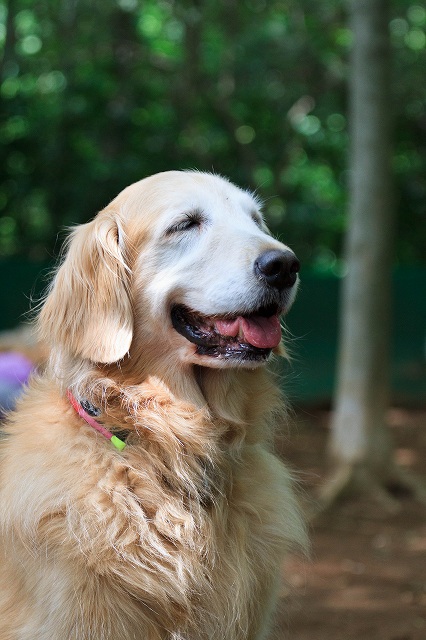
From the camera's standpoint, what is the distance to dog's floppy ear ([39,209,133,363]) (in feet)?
9.18

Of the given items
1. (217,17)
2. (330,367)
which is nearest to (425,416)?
(330,367)

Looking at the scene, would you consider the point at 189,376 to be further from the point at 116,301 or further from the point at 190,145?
the point at 190,145

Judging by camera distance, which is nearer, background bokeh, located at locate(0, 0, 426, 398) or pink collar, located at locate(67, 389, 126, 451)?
pink collar, located at locate(67, 389, 126, 451)

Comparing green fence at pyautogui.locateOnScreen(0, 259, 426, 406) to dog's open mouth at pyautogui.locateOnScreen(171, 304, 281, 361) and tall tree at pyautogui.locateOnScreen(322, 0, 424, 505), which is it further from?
dog's open mouth at pyautogui.locateOnScreen(171, 304, 281, 361)

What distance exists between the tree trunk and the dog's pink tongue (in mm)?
3913

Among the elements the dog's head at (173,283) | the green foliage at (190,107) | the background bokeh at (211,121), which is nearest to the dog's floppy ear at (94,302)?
the dog's head at (173,283)

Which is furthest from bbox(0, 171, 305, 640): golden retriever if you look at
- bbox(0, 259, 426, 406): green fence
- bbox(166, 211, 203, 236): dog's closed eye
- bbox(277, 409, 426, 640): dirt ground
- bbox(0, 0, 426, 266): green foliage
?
bbox(0, 0, 426, 266): green foliage

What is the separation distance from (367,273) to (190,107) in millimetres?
7805

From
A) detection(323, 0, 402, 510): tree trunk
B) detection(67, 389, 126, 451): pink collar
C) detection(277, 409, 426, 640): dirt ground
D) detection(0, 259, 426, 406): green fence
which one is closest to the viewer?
detection(67, 389, 126, 451): pink collar

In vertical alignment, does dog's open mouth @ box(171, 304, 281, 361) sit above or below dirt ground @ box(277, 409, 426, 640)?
above

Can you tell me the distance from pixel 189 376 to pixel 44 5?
12.7m

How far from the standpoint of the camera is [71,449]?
107 inches

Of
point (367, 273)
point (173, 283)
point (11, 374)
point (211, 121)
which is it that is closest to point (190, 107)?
point (211, 121)

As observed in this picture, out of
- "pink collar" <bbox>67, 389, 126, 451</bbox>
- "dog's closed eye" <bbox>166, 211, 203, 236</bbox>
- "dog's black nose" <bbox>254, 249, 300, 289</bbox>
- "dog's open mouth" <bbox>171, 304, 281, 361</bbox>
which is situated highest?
"dog's closed eye" <bbox>166, 211, 203, 236</bbox>
